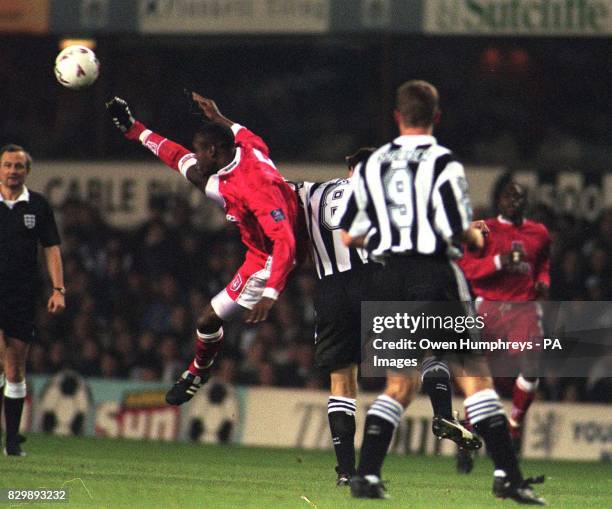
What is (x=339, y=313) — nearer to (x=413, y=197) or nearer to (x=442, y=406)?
(x=442, y=406)

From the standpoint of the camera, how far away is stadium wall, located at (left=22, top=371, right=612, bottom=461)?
48.0 ft

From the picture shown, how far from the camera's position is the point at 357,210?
809cm

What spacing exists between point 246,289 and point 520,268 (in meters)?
2.62

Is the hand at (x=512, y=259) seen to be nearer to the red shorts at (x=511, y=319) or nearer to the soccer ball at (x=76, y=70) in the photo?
the red shorts at (x=511, y=319)

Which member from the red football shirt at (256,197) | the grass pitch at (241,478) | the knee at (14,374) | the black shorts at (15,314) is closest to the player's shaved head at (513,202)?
the grass pitch at (241,478)

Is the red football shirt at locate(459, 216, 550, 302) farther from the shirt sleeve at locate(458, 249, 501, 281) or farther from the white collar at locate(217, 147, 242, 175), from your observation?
the white collar at locate(217, 147, 242, 175)

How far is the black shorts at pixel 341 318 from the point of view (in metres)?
9.30

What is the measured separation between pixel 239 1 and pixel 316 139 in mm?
1806

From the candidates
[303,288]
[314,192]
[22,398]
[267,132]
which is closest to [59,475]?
[22,398]

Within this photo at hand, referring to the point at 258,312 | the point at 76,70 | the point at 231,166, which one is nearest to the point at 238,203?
the point at 231,166

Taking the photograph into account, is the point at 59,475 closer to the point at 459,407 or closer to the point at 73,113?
the point at 459,407

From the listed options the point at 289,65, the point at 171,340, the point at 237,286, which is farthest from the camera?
the point at 289,65

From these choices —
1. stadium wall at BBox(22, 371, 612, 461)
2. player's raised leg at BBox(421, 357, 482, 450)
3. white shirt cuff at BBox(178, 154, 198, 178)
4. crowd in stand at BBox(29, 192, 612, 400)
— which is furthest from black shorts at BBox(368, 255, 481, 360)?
crowd in stand at BBox(29, 192, 612, 400)

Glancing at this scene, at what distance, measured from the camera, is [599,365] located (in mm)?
14836
